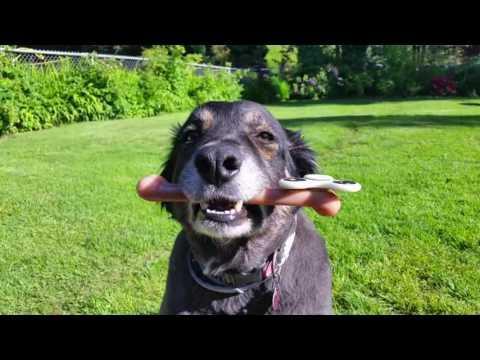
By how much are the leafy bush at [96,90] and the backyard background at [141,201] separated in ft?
0.18

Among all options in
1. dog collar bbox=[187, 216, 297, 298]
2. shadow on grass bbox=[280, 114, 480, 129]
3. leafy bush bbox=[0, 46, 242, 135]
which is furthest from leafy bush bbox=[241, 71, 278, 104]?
dog collar bbox=[187, 216, 297, 298]

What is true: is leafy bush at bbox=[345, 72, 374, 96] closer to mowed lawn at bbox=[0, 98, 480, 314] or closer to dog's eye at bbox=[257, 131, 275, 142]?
mowed lawn at bbox=[0, 98, 480, 314]

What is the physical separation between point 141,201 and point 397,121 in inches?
373

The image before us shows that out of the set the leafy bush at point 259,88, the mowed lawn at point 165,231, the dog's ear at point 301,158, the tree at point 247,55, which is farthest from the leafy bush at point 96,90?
the tree at point 247,55

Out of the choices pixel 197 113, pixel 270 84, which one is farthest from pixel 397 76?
pixel 197 113

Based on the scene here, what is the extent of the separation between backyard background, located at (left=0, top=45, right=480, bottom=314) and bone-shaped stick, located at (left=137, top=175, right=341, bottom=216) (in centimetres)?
155

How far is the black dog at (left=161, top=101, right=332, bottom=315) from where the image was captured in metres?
2.79

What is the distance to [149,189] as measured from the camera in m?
2.90

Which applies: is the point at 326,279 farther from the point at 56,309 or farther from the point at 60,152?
the point at 60,152

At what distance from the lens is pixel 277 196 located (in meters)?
2.82

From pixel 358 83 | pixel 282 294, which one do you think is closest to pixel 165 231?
pixel 282 294

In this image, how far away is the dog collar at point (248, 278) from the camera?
307 cm

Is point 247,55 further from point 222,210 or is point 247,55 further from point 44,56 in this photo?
point 222,210

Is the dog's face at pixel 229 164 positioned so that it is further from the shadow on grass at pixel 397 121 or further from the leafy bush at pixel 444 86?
the leafy bush at pixel 444 86
